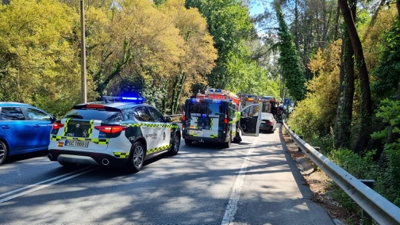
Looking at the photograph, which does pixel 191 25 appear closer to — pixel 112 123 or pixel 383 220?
pixel 112 123

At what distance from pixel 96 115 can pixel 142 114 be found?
140 centimetres

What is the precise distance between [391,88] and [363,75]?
3.56 ft

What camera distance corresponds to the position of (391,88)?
34.5 ft

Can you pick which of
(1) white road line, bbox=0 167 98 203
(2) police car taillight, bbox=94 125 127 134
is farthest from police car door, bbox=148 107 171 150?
(1) white road line, bbox=0 167 98 203

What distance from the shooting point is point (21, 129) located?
8336mm

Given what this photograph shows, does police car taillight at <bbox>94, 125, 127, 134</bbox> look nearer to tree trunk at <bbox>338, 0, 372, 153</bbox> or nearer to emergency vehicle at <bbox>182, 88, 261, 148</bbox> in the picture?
emergency vehicle at <bbox>182, 88, 261, 148</bbox>

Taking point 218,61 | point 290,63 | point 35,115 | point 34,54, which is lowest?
point 35,115

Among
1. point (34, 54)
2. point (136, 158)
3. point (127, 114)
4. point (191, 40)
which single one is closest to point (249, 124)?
point (136, 158)

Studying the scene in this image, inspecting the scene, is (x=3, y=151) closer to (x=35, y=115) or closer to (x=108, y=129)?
(x=35, y=115)

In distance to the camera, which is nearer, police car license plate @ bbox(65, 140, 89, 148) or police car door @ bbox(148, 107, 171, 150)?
police car license plate @ bbox(65, 140, 89, 148)

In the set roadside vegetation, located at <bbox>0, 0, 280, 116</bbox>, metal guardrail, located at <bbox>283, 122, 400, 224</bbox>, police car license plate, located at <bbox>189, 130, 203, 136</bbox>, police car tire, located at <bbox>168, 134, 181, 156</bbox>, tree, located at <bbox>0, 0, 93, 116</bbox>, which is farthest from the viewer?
roadside vegetation, located at <bbox>0, 0, 280, 116</bbox>

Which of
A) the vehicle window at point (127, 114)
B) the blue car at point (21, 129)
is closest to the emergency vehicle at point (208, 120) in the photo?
the vehicle window at point (127, 114)

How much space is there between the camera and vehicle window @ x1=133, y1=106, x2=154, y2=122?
26.0 ft

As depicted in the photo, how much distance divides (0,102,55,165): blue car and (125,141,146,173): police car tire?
3147 mm
